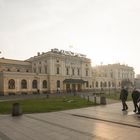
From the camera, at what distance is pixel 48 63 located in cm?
6850

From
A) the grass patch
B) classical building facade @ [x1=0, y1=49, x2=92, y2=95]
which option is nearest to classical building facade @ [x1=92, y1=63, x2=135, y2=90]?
classical building facade @ [x1=0, y1=49, x2=92, y2=95]

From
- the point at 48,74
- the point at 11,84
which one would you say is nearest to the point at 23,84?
the point at 11,84

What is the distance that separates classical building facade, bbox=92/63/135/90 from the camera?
9446cm

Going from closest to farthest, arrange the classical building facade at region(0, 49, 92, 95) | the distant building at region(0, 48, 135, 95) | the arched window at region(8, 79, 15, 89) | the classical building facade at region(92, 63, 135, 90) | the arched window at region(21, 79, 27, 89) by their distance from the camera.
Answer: the arched window at region(8, 79, 15, 89)
the distant building at region(0, 48, 135, 95)
the classical building facade at region(0, 49, 92, 95)
the arched window at region(21, 79, 27, 89)
the classical building facade at region(92, 63, 135, 90)

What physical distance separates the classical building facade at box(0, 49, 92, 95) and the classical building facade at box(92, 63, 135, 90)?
1396cm

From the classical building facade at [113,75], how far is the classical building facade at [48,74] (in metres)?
14.0

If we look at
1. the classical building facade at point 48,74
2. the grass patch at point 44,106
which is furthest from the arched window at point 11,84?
the grass patch at point 44,106

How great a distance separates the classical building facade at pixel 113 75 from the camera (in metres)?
94.5

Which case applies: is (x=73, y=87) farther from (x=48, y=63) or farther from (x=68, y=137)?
(x=68, y=137)

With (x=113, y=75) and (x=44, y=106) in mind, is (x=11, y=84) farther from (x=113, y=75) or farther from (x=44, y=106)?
(x=113, y=75)

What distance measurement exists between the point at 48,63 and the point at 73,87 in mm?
12867

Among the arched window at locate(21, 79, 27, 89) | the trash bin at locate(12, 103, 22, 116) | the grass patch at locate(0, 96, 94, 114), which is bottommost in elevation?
the grass patch at locate(0, 96, 94, 114)

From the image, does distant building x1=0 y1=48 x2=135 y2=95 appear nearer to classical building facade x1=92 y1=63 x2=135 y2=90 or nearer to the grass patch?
classical building facade x1=92 y1=63 x2=135 y2=90

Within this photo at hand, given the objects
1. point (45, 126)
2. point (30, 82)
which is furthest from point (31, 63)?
point (45, 126)
